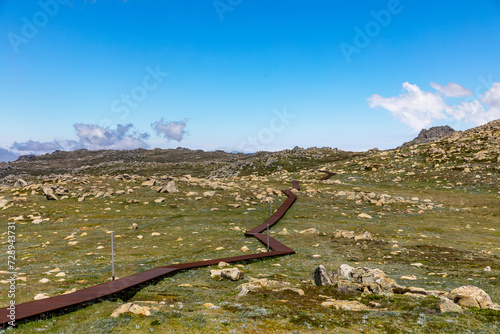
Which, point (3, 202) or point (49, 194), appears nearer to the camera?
point (3, 202)

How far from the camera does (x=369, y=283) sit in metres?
15.3

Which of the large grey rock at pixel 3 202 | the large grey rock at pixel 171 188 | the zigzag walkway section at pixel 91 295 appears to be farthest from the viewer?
the large grey rock at pixel 171 188

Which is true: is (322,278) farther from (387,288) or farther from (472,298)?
(472,298)

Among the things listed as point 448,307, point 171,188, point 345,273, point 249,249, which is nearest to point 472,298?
point 448,307

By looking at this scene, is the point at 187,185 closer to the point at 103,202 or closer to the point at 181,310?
the point at 103,202

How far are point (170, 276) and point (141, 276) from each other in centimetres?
195

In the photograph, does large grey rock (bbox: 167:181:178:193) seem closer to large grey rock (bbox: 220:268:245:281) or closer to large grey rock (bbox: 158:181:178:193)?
large grey rock (bbox: 158:181:178:193)

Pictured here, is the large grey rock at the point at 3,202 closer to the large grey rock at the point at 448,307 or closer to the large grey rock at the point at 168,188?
the large grey rock at the point at 168,188

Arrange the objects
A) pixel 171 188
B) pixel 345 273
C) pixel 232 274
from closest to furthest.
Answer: pixel 345 273 < pixel 232 274 < pixel 171 188

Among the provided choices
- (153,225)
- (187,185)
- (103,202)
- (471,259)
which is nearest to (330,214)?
(471,259)

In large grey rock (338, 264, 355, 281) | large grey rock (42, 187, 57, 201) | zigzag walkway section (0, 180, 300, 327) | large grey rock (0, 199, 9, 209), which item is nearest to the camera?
zigzag walkway section (0, 180, 300, 327)

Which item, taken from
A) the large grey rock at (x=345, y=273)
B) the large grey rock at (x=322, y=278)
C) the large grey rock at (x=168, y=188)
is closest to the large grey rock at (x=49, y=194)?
the large grey rock at (x=168, y=188)

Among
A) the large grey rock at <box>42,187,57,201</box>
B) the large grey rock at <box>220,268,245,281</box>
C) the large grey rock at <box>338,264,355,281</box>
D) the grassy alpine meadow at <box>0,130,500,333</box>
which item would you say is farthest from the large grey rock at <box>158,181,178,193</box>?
the large grey rock at <box>338,264,355,281</box>

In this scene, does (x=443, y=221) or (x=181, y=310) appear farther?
(x=443, y=221)
